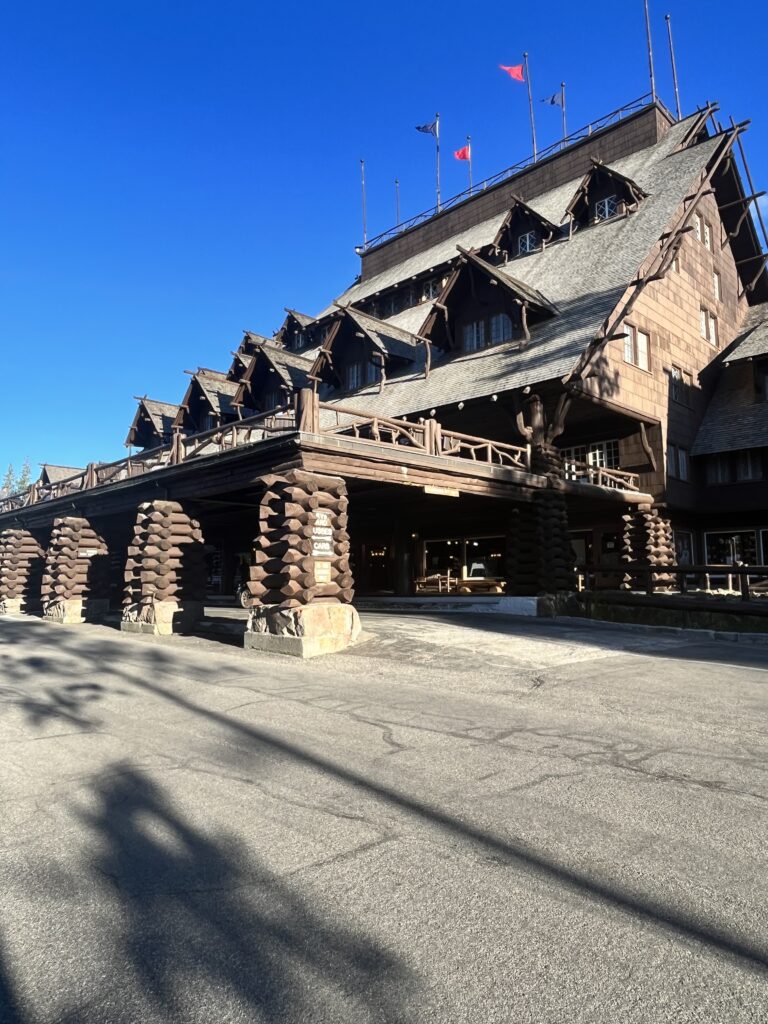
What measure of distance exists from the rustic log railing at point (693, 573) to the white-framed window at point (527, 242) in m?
14.3

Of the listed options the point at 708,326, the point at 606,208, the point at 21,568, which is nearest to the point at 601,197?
the point at 606,208

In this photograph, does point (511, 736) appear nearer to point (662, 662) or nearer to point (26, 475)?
point (662, 662)

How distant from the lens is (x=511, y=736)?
677 centimetres

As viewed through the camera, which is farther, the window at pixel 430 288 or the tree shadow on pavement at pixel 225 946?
the window at pixel 430 288

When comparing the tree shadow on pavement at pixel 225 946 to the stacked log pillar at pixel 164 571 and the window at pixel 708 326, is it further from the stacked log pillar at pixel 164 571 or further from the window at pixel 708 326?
the window at pixel 708 326

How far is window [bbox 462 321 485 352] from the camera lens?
2481cm

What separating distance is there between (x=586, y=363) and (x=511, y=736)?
1593cm

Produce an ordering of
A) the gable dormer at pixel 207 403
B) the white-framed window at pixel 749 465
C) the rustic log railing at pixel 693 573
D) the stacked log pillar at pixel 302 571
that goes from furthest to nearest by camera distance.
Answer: the gable dormer at pixel 207 403 → the white-framed window at pixel 749 465 → the rustic log railing at pixel 693 573 → the stacked log pillar at pixel 302 571

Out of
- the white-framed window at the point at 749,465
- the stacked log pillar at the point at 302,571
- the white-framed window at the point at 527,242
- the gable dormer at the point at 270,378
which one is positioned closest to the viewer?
the stacked log pillar at the point at 302,571

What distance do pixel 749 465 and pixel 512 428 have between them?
32.1ft

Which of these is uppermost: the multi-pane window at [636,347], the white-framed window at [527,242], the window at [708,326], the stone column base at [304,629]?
the white-framed window at [527,242]

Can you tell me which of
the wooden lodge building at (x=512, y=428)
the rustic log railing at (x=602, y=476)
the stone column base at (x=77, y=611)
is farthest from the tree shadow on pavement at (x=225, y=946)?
the stone column base at (x=77, y=611)

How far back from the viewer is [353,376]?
29031 mm

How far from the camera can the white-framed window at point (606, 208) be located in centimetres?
2703
